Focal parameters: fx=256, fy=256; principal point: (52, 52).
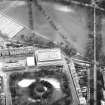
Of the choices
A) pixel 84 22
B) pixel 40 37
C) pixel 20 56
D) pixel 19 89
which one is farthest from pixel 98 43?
pixel 19 89

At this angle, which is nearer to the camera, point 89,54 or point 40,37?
point 89,54

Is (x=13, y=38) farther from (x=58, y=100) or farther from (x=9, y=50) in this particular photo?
(x=58, y=100)

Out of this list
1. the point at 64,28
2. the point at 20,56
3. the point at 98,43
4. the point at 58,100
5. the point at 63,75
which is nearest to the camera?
the point at 58,100

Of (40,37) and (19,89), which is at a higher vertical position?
(40,37)

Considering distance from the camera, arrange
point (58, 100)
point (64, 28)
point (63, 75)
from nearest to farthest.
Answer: point (58, 100) < point (63, 75) < point (64, 28)

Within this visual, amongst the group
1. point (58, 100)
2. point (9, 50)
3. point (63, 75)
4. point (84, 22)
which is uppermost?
point (84, 22)

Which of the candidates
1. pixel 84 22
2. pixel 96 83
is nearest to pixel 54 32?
pixel 84 22

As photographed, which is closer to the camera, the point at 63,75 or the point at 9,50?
the point at 63,75

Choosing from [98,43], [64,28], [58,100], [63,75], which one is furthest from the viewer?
[64,28]

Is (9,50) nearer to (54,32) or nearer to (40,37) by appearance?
(40,37)
